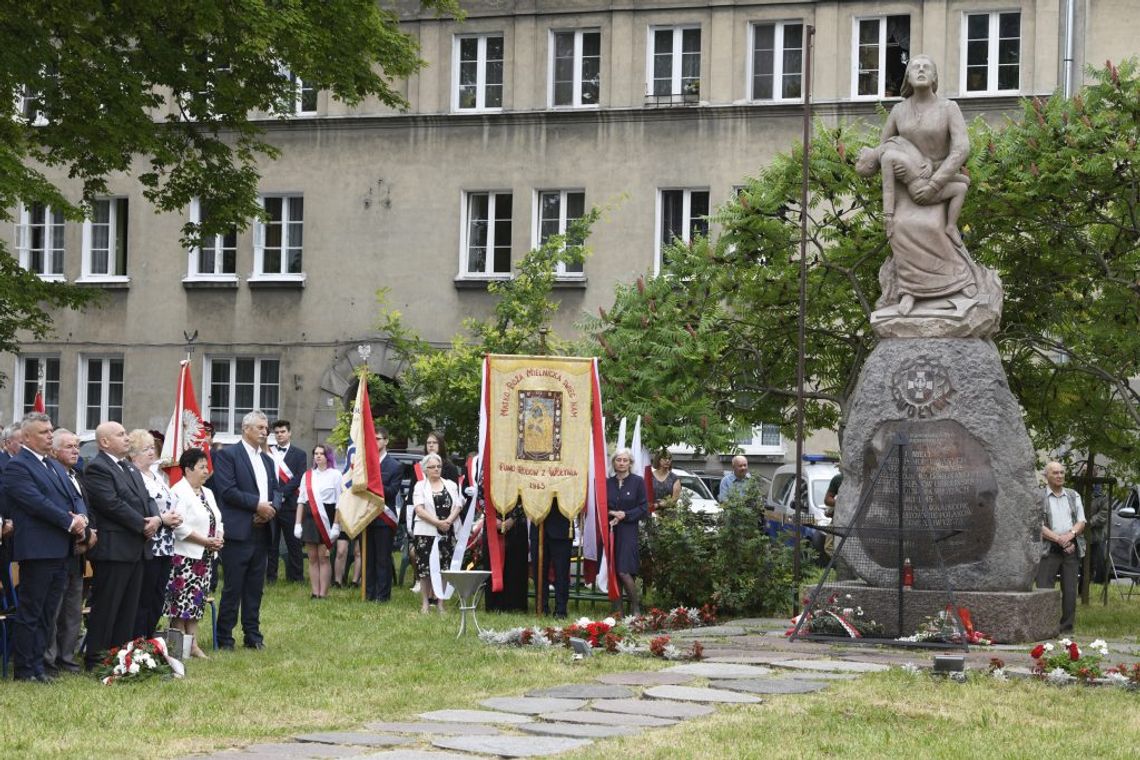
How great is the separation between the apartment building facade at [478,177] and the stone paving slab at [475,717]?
22.2 metres

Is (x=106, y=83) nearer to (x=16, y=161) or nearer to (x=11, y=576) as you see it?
(x=16, y=161)

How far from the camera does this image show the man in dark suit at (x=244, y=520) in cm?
1558

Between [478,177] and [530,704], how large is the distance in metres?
25.5

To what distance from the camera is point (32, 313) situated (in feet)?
90.4

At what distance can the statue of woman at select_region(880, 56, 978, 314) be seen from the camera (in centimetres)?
1681

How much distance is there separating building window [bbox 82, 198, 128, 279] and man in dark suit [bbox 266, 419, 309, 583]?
16400mm

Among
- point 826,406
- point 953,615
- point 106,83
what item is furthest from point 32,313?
point 953,615

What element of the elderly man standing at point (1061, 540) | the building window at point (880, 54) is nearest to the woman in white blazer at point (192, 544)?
the elderly man standing at point (1061, 540)

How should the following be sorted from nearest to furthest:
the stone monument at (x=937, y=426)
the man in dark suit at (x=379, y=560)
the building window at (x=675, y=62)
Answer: the stone monument at (x=937, y=426)
the man in dark suit at (x=379, y=560)
the building window at (x=675, y=62)

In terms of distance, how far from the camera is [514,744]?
10.3 meters

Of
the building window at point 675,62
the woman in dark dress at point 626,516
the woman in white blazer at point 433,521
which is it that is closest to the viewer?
the woman in dark dress at point 626,516

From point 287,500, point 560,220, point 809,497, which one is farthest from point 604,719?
point 560,220

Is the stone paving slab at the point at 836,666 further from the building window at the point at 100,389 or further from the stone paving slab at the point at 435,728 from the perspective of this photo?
the building window at the point at 100,389

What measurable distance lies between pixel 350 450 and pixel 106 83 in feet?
18.7
